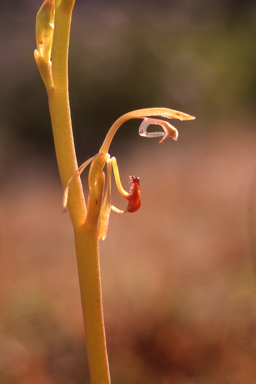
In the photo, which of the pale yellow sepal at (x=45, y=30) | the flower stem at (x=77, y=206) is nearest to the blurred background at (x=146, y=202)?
the flower stem at (x=77, y=206)

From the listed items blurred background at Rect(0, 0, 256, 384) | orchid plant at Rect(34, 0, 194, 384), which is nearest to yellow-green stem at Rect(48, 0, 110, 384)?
orchid plant at Rect(34, 0, 194, 384)

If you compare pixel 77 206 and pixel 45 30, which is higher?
pixel 45 30

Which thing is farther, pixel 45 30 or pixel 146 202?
pixel 146 202

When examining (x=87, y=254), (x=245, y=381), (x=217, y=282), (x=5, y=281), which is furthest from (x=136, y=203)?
(x=5, y=281)

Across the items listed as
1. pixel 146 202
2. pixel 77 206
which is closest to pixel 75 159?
pixel 77 206

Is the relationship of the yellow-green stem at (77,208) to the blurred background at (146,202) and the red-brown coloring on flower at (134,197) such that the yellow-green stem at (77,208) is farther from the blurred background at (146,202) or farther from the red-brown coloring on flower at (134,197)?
the blurred background at (146,202)

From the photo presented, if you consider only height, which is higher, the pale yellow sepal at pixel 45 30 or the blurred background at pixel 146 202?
the pale yellow sepal at pixel 45 30

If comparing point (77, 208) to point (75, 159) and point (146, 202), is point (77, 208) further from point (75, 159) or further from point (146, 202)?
point (146, 202)

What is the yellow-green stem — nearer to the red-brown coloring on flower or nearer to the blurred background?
the red-brown coloring on flower
